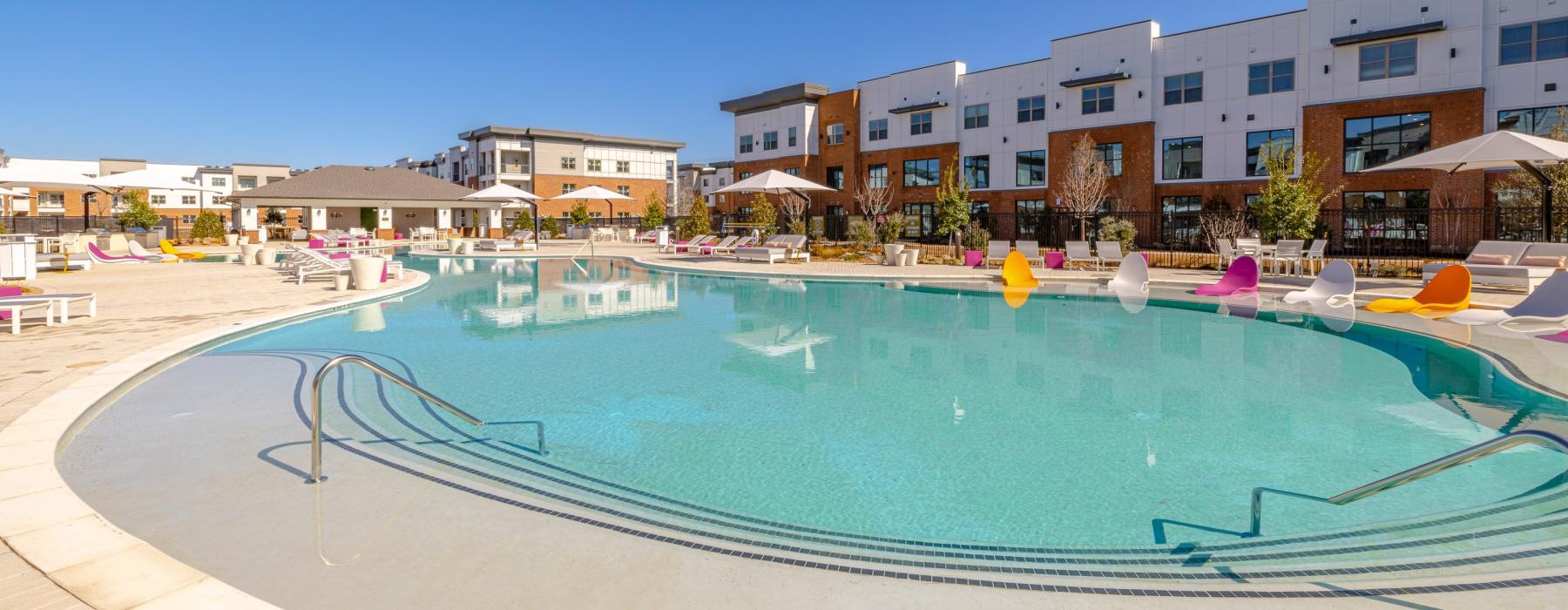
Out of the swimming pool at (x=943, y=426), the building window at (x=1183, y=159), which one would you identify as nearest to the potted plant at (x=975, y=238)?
the building window at (x=1183, y=159)

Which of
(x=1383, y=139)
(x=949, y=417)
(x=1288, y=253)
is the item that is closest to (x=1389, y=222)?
(x=1383, y=139)

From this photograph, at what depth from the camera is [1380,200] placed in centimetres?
2853

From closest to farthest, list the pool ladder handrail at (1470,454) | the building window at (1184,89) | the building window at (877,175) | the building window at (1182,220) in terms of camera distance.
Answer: the pool ladder handrail at (1470,454) < the building window at (1182,220) < the building window at (1184,89) < the building window at (877,175)

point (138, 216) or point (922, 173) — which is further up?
point (922, 173)

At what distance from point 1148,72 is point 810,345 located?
93.3ft

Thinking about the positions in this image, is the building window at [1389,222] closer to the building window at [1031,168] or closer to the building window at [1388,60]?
the building window at [1388,60]

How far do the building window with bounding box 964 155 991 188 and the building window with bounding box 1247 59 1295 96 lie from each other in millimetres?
11669

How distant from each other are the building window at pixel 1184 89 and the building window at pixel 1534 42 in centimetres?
903

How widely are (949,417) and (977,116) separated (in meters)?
35.2

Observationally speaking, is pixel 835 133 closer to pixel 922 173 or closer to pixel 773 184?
pixel 922 173

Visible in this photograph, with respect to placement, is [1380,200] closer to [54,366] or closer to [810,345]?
[810,345]

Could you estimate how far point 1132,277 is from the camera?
1788cm

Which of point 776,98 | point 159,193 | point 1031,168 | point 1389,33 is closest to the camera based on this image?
point 1389,33

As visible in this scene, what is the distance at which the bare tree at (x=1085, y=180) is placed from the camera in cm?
3266
